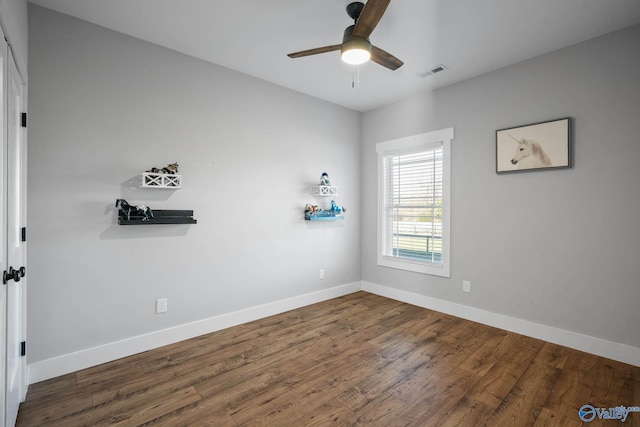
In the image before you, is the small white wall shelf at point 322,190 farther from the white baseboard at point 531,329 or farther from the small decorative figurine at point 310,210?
the white baseboard at point 531,329

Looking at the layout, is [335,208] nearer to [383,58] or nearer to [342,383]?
[383,58]

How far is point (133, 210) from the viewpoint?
2.56m

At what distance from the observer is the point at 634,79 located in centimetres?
249

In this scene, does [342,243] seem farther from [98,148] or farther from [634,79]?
[634,79]

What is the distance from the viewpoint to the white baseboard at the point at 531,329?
255 centimetres

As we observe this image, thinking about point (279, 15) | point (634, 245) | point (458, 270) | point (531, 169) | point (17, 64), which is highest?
Result: point (279, 15)

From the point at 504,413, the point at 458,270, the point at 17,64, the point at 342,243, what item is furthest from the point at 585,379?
the point at 17,64

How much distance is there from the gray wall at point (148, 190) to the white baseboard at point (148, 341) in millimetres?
63

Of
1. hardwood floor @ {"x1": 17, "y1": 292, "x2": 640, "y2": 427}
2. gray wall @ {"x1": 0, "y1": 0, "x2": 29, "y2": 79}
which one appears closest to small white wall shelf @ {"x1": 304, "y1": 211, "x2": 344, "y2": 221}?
hardwood floor @ {"x1": 17, "y1": 292, "x2": 640, "y2": 427}

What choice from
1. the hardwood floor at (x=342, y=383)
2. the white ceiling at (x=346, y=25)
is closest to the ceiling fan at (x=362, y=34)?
the white ceiling at (x=346, y=25)

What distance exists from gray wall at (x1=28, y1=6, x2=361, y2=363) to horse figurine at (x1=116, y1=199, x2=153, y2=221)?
0.28 ft

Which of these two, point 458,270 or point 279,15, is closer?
point 279,15

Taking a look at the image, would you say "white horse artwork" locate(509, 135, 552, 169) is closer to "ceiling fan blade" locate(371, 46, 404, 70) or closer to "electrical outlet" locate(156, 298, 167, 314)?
"ceiling fan blade" locate(371, 46, 404, 70)

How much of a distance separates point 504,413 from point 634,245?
1844 mm
